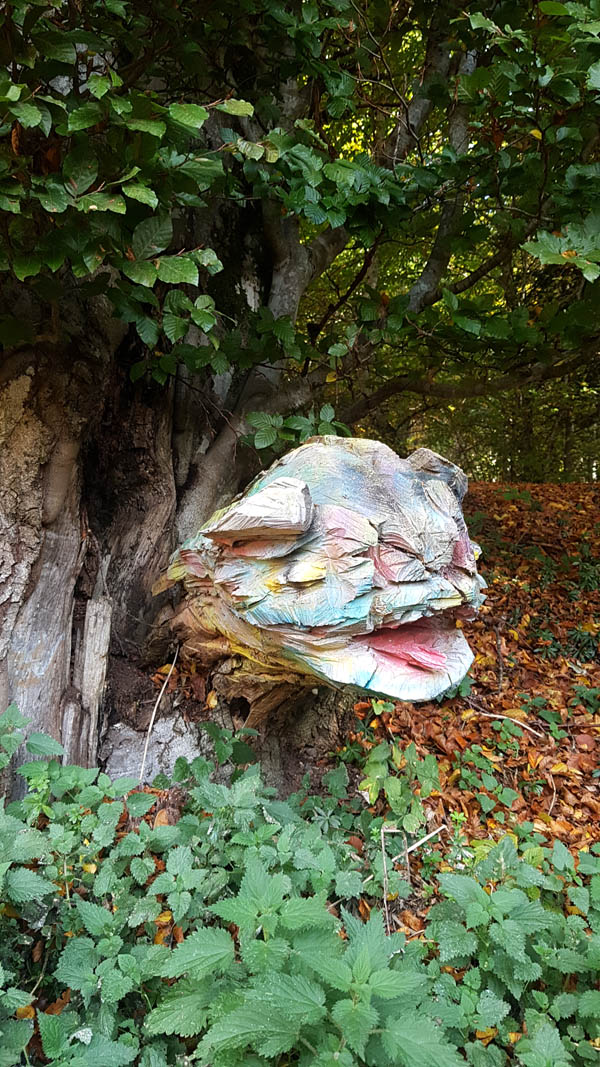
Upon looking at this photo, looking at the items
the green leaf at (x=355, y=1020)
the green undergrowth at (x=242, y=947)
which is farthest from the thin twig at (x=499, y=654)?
the green leaf at (x=355, y=1020)

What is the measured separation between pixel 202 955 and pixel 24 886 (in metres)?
0.45

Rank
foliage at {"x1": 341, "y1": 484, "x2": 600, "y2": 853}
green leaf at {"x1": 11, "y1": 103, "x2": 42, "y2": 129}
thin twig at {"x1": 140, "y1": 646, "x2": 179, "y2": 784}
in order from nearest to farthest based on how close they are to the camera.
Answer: green leaf at {"x1": 11, "y1": 103, "x2": 42, "y2": 129} → thin twig at {"x1": 140, "y1": 646, "x2": 179, "y2": 784} → foliage at {"x1": 341, "y1": 484, "x2": 600, "y2": 853}

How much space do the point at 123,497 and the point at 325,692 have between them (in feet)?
4.00

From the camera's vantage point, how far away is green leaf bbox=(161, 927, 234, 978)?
1229 mm

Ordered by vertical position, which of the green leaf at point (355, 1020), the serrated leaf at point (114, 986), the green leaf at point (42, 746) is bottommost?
the serrated leaf at point (114, 986)

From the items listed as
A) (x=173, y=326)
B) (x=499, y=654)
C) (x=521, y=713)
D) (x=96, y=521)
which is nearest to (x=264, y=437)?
(x=173, y=326)

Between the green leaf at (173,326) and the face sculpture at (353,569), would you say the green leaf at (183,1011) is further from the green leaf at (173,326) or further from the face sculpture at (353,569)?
the green leaf at (173,326)

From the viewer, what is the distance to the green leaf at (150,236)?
141 cm

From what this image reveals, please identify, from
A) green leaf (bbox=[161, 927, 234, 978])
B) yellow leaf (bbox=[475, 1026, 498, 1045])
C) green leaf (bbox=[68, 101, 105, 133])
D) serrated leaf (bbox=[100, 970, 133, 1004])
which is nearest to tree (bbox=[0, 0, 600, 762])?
green leaf (bbox=[68, 101, 105, 133])

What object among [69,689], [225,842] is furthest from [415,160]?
[225,842]

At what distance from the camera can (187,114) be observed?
1.20m

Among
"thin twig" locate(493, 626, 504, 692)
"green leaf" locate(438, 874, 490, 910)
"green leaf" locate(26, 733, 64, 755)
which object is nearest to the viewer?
"green leaf" locate(26, 733, 64, 755)

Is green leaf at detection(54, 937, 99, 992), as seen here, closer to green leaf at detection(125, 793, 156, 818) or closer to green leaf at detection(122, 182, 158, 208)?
green leaf at detection(125, 793, 156, 818)

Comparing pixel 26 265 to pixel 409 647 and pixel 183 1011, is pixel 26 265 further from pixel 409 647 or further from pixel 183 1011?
pixel 183 1011
